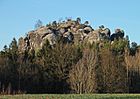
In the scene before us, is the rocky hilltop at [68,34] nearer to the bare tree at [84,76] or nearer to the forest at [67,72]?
the forest at [67,72]

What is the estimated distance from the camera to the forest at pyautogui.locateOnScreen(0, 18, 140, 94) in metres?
68.2

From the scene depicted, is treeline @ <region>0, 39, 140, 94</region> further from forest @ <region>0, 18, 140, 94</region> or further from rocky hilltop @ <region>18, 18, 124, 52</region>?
rocky hilltop @ <region>18, 18, 124, 52</region>

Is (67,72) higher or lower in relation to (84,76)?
higher

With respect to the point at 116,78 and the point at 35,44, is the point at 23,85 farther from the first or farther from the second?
the point at 35,44

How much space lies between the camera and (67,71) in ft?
241

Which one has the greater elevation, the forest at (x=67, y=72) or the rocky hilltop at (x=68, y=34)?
the rocky hilltop at (x=68, y=34)

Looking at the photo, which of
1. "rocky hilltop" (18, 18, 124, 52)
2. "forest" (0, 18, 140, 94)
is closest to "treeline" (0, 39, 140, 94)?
"forest" (0, 18, 140, 94)

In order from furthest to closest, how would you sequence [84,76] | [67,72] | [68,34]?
1. [68,34]
2. [67,72]
3. [84,76]

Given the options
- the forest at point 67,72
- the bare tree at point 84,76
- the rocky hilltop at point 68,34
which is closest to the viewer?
the bare tree at point 84,76

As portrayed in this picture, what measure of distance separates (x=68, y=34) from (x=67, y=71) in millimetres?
51713

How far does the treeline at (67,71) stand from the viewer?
68312mm

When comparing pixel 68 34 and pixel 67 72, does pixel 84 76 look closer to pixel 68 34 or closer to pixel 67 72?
pixel 67 72

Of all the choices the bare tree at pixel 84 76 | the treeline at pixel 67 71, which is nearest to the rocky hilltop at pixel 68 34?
the treeline at pixel 67 71

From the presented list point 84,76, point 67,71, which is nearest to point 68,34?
point 67,71
